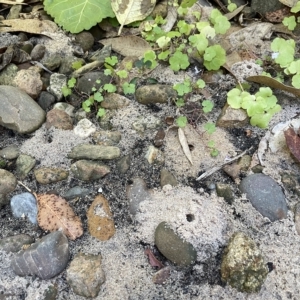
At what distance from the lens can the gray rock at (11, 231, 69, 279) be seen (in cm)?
156

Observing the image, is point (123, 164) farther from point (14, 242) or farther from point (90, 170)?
point (14, 242)

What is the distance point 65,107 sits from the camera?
2.04m

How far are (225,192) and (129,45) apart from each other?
1.00 metres

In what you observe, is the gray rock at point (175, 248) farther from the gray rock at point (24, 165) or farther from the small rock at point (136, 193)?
the gray rock at point (24, 165)

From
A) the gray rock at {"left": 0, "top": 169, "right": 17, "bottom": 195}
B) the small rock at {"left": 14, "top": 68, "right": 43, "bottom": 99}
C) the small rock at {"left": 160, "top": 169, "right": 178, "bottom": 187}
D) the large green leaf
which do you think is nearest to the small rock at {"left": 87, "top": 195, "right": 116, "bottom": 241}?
the small rock at {"left": 160, "top": 169, "right": 178, "bottom": 187}

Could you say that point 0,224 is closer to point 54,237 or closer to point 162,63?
point 54,237

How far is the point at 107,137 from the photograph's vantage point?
1.91m

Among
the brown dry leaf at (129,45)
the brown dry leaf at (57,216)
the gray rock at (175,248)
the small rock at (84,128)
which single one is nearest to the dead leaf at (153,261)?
the gray rock at (175,248)

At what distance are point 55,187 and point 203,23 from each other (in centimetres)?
111

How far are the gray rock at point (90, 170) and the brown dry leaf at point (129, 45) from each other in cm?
73

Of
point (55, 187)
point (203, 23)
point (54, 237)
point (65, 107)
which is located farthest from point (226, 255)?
point (203, 23)

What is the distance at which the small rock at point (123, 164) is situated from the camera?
181 centimetres

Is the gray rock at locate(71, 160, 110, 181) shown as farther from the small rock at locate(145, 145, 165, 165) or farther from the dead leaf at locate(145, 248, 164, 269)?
the dead leaf at locate(145, 248, 164, 269)

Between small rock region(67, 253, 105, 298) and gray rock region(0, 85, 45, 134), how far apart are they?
696 mm
